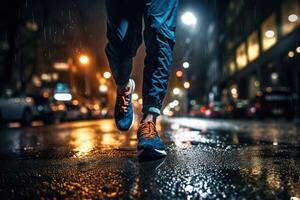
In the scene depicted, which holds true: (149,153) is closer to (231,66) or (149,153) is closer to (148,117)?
(148,117)

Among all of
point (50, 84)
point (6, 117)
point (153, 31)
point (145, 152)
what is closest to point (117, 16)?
point (153, 31)

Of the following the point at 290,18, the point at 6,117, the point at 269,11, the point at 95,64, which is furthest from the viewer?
the point at 95,64

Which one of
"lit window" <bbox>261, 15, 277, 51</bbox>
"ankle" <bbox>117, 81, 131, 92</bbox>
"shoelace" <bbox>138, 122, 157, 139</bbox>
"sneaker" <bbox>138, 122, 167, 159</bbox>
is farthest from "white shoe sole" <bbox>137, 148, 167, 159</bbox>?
"lit window" <bbox>261, 15, 277, 51</bbox>

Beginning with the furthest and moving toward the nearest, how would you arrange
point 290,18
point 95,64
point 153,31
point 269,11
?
point 95,64, point 269,11, point 290,18, point 153,31

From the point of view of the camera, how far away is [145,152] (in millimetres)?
2678

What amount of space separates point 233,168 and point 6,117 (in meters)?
15.8

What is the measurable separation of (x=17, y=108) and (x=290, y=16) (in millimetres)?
21074

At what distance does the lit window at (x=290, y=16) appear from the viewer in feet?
92.3

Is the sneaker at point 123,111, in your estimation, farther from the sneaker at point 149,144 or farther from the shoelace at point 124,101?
the sneaker at point 149,144

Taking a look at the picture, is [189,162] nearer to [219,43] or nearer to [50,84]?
[50,84]

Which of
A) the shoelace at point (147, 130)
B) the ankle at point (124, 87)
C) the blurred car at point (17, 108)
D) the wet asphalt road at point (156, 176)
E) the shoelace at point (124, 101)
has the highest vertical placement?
the blurred car at point (17, 108)

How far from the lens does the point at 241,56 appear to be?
47688 millimetres

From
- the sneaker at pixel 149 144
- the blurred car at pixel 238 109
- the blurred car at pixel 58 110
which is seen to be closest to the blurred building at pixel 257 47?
the blurred car at pixel 238 109

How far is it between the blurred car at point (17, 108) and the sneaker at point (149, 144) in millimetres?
14863
